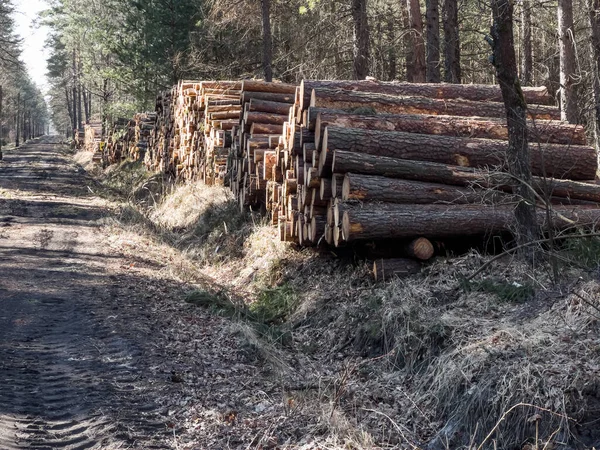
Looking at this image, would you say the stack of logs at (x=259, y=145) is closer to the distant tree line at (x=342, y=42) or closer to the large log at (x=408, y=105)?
the large log at (x=408, y=105)

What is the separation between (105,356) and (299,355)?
2140 mm

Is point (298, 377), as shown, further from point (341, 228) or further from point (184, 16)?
point (184, 16)

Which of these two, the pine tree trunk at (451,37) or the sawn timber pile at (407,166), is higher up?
the pine tree trunk at (451,37)

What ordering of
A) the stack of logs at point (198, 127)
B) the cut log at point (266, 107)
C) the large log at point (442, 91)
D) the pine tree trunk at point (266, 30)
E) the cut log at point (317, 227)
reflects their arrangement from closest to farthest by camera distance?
the cut log at point (317, 227) → the large log at point (442, 91) → the cut log at point (266, 107) → the stack of logs at point (198, 127) → the pine tree trunk at point (266, 30)

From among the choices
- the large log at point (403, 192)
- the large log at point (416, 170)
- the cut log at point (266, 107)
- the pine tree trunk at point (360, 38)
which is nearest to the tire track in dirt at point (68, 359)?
the large log at point (403, 192)

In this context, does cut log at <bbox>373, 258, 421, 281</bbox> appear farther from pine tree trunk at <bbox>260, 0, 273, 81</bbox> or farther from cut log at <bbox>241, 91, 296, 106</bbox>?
pine tree trunk at <bbox>260, 0, 273, 81</bbox>

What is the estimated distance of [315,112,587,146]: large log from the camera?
9312 mm

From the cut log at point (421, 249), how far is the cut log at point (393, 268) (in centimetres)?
12

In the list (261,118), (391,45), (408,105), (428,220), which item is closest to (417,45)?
(391,45)

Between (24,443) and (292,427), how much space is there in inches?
77.4

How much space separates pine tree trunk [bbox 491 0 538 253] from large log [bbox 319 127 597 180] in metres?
1.39

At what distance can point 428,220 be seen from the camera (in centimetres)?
841

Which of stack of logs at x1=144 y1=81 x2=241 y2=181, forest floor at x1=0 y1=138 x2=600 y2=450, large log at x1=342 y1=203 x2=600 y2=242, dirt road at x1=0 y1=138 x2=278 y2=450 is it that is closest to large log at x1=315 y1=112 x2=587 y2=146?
large log at x1=342 y1=203 x2=600 y2=242

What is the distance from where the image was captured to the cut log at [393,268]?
8.49m
